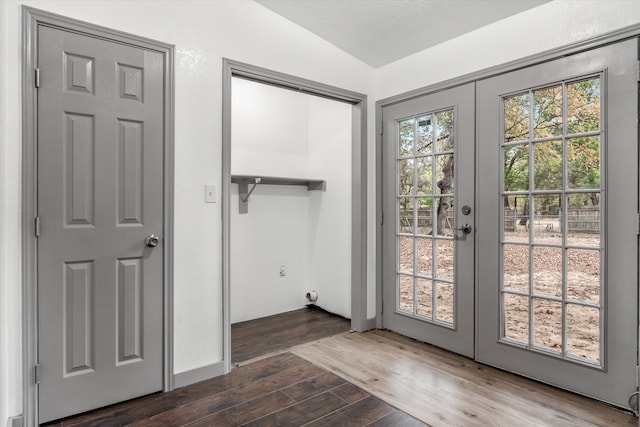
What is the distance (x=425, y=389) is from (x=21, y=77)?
2.71 meters

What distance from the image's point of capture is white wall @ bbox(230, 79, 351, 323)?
11.8 ft

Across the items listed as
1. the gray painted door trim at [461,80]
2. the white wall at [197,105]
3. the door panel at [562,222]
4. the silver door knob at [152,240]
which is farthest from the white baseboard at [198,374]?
the door panel at [562,222]

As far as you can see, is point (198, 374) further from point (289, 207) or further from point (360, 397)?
point (289, 207)

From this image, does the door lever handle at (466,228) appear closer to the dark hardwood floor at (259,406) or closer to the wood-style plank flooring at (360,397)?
the wood-style plank flooring at (360,397)

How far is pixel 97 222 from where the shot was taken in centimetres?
200

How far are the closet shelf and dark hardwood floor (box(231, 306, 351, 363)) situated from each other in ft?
3.60

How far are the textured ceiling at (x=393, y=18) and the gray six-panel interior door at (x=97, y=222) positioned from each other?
1.15m

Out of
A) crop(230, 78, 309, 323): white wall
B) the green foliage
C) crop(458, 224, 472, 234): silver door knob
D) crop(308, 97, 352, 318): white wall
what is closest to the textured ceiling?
the green foliage

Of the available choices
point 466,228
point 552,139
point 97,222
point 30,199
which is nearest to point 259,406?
point 97,222

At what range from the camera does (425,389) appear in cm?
220

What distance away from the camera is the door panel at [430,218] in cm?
267

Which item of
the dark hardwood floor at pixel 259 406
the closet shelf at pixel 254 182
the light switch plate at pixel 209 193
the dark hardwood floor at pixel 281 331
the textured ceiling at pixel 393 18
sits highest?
the textured ceiling at pixel 393 18

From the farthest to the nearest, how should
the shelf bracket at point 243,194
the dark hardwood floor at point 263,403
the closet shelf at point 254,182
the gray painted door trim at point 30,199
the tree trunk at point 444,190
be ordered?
the shelf bracket at point 243,194 < the closet shelf at point 254,182 < the tree trunk at point 444,190 < the dark hardwood floor at point 263,403 < the gray painted door trim at point 30,199

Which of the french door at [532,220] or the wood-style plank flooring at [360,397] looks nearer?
the wood-style plank flooring at [360,397]
